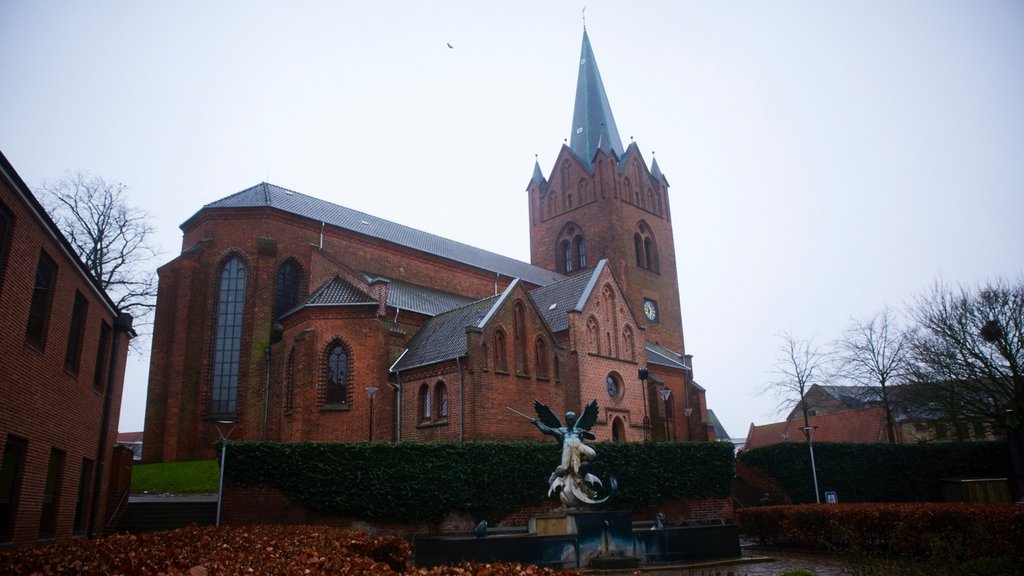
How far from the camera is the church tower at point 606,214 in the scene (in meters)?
50.4

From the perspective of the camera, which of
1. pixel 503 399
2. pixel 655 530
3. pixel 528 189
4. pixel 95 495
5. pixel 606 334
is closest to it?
pixel 655 530

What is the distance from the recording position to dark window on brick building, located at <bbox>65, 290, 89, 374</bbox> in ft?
52.8

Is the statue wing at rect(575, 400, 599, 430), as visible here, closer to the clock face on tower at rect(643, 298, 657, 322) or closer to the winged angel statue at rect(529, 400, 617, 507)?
the winged angel statue at rect(529, 400, 617, 507)

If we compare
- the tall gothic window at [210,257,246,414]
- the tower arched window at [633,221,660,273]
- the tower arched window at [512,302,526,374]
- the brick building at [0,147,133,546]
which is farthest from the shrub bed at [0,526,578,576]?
the tower arched window at [633,221,660,273]

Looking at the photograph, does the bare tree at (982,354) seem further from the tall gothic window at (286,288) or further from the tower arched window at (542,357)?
the tall gothic window at (286,288)

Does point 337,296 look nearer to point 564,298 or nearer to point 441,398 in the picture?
point 441,398

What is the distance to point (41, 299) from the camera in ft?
45.9

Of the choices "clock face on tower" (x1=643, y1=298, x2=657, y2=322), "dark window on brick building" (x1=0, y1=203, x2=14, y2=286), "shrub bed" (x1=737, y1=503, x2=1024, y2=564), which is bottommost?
"shrub bed" (x1=737, y1=503, x2=1024, y2=564)

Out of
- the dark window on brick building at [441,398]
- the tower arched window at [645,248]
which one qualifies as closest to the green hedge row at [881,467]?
the dark window on brick building at [441,398]

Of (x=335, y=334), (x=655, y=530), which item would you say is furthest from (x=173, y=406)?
(x=655, y=530)

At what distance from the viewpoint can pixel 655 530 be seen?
16578 mm

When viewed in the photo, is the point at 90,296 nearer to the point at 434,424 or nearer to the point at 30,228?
the point at 30,228

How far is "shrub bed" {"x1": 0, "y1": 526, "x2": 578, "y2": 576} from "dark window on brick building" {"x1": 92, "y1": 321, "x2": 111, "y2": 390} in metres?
10.2

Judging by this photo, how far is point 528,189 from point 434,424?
109 ft
